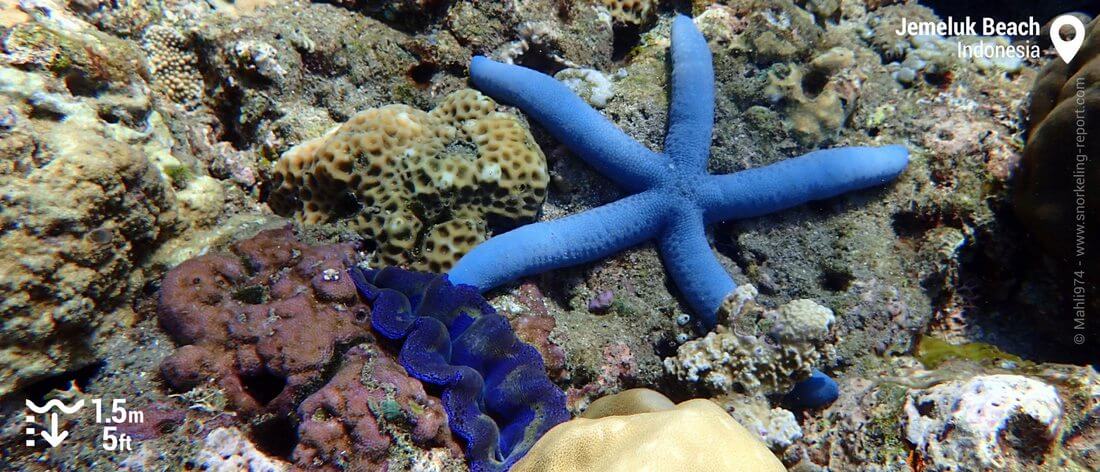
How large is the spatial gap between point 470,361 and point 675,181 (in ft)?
6.69

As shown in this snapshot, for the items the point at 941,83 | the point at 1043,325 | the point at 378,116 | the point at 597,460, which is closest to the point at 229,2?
the point at 378,116

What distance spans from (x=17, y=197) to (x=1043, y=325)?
627 centimetres

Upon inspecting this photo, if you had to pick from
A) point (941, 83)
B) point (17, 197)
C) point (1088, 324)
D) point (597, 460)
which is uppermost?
point (941, 83)

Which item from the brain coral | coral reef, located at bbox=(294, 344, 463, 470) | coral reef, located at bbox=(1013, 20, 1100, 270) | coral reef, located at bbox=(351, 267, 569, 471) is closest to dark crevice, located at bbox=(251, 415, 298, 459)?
the brain coral

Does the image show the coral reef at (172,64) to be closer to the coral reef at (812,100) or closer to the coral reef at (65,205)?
the coral reef at (65,205)

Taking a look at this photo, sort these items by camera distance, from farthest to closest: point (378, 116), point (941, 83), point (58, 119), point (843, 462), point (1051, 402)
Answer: point (941, 83) < point (378, 116) < point (843, 462) < point (58, 119) < point (1051, 402)

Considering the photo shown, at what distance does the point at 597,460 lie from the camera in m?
2.08

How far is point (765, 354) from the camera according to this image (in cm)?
293

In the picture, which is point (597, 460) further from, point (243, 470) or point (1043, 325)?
point (1043, 325)

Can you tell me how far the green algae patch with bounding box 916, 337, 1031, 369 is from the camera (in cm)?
338

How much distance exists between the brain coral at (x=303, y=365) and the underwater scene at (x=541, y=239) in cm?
2

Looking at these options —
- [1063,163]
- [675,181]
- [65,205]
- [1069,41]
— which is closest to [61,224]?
[65,205]

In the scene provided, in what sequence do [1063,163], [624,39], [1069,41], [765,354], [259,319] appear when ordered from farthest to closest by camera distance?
[624,39] → [1069,41] → [1063,163] → [765,354] → [259,319]

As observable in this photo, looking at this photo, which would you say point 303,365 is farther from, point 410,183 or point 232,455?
point 410,183
